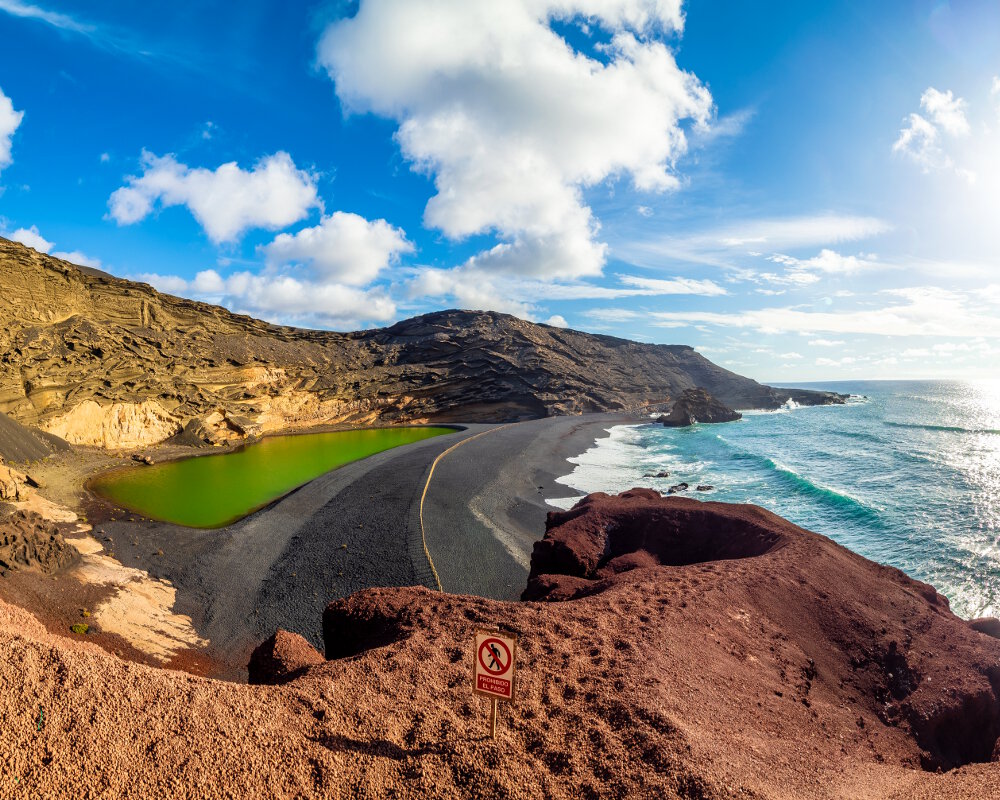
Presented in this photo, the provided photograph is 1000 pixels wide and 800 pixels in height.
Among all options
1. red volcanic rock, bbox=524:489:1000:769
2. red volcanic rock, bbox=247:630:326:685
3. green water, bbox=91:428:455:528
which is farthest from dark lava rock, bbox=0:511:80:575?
red volcanic rock, bbox=524:489:1000:769

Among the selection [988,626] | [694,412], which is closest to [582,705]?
[988,626]

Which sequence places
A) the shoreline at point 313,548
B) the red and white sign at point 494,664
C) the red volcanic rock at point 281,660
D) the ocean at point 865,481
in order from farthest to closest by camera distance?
the ocean at point 865,481, the shoreline at point 313,548, the red volcanic rock at point 281,660, the red and white sign at point 494,664

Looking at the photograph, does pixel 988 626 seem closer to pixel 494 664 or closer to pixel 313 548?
pixel 494 664

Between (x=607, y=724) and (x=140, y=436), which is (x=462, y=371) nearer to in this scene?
(x=140, y=436)

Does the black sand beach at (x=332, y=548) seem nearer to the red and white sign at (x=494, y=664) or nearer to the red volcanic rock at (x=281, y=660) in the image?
the red volcanic rock at (x=281, y=660)

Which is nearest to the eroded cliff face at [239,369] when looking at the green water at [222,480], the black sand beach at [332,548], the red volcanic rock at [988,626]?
the green water at [222,480]

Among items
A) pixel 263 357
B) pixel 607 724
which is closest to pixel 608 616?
pixel 607 724
